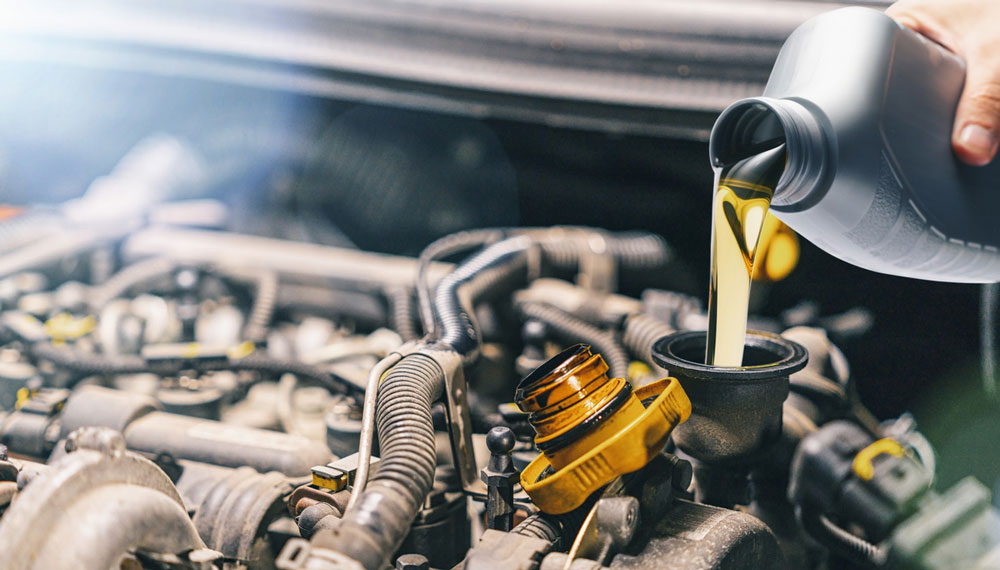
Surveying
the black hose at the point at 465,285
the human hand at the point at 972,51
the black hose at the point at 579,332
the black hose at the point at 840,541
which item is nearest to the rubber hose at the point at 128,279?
the black hose at the point at 465,285

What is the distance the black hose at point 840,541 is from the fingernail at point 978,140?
0.53 metres

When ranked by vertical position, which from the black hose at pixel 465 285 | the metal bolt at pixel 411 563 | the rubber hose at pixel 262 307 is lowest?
the rubber hose at pixel 262 307

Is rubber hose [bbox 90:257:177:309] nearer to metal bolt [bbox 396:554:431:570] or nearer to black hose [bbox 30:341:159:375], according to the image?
black hose [bbox 30:341:159:375]

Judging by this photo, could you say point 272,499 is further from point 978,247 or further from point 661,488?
point 978,247

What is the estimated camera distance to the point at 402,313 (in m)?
1.65

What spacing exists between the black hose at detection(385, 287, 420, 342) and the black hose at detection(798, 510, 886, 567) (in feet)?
2.49

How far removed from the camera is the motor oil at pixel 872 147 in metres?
0.93

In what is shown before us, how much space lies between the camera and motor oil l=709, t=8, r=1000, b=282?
36.6 inches

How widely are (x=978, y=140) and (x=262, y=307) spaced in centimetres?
133

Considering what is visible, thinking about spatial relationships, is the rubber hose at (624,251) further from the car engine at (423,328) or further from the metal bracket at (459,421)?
the metal bracket at (459,421)

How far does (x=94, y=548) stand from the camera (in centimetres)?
72

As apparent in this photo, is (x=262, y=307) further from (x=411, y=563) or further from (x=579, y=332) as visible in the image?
(x=411, y=563)

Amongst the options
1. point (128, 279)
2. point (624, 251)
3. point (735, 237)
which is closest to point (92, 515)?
point (735, 237)

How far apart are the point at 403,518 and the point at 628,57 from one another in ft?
4.37
